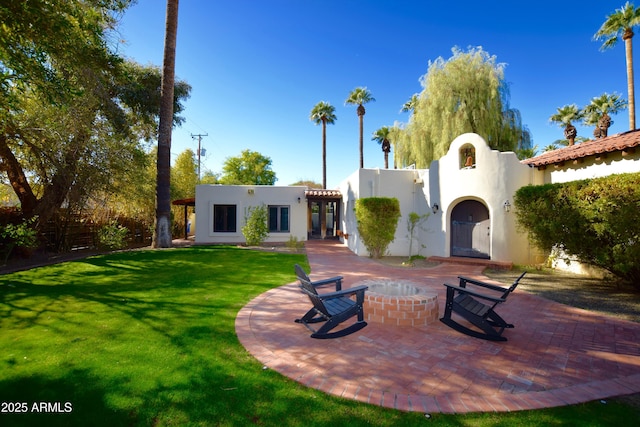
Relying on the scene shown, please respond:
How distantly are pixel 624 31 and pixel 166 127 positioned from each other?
2927 cm

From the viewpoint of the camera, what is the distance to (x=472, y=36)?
19469 mm

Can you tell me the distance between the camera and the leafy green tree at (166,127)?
1507cm

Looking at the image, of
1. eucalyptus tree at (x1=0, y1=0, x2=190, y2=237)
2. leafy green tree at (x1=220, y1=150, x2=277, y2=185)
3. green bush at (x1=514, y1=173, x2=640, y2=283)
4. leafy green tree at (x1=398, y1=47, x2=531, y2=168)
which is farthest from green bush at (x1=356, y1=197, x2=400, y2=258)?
leafy green tree at (x1=220, y1=150, x2=277, y2=185)

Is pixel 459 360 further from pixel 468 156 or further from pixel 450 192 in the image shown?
pixel 468 156

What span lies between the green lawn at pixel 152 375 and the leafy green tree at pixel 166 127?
8.85m

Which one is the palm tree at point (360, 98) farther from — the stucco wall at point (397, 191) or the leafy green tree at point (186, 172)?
the leafy green tree at point (186, 172)

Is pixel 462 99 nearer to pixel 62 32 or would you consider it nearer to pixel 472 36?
pixel 472 36

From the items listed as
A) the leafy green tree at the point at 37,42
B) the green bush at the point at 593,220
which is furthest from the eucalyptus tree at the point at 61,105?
the green bush at the point at 593,220

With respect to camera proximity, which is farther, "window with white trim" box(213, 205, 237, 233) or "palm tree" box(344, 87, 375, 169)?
"palm tree" box(344, 87, 375, 169)

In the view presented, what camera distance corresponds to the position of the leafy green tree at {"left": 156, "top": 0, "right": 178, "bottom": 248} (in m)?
15.1

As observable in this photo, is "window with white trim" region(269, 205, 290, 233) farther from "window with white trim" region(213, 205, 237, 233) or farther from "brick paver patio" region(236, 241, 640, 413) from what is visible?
"brick paver patio" region(236, 241, 640, 413)

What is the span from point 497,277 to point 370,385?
8.34 meters

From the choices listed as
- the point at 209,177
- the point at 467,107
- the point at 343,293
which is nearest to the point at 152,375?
the point at 343,293

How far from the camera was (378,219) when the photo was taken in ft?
43.2
